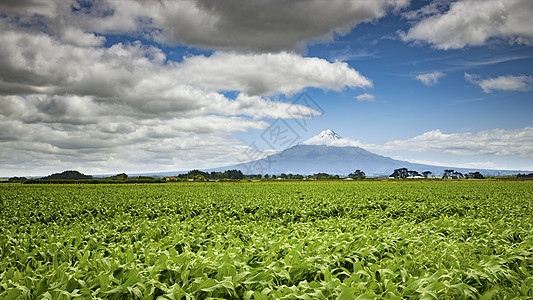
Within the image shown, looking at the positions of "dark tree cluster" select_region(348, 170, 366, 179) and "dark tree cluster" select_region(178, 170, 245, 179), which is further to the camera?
"dark tree cluster" select_region(348, 170, 366, 179)

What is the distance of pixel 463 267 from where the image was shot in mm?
6438

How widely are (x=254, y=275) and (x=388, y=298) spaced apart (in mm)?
2035

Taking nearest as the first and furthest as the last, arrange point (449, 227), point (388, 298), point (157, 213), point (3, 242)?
point (388, 298) < point (3, 242) < point (449, 227) < point (157, 213)

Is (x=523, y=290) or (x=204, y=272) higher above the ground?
(x=204, y=272)

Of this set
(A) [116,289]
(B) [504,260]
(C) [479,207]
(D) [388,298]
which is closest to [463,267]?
(B) [504,260]

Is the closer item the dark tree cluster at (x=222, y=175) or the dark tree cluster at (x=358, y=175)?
the dark tree cluster at (x=222, y=175)

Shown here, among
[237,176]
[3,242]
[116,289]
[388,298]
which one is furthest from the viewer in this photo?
[237,176]

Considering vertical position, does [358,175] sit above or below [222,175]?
below

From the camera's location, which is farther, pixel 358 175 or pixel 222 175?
pixel 358 175

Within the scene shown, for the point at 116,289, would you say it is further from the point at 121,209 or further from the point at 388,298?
the point at 121,209

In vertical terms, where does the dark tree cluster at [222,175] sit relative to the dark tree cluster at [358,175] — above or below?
above

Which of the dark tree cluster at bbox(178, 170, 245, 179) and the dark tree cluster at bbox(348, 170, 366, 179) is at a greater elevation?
the dark tree cluster at bbox(178, 170, 245, 179)

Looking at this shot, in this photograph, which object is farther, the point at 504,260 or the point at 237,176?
the point at 237,176

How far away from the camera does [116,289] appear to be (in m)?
3.92
